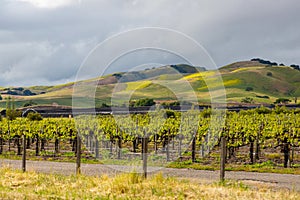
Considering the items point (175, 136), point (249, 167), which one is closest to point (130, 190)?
point (249, 167)

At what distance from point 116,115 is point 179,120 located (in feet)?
17.7

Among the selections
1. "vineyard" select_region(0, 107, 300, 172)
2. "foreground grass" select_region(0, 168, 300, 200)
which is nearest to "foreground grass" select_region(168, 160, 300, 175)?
"vineyard" select_region(0, 107, 300, 172)

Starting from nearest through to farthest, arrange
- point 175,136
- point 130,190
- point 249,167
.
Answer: point 130,190 → point 249,167 → point 175,136

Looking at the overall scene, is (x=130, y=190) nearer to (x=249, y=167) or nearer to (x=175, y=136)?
(x=249, y=167)

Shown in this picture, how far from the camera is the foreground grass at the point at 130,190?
1079 cm

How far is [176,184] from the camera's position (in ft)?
38.7

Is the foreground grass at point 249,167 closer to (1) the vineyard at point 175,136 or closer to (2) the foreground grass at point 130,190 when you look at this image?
(1) the vineyard at point 175,136

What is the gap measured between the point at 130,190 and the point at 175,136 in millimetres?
16156

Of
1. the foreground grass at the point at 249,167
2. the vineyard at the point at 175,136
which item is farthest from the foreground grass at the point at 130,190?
the vineyard at the point at 175,136

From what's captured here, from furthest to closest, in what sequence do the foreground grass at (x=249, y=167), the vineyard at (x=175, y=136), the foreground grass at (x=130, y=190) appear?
1. the vineyard at (x=175, y=136)
2. the foreground grass at (x=249, y=167)
3. the foreground grass at (x=130, y=190)

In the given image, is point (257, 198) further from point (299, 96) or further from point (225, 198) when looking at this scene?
point (299, 96)

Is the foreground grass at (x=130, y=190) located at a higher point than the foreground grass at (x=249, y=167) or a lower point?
higher

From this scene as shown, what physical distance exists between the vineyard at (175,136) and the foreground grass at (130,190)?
863 centimetres

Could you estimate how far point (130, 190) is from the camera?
11234mm
